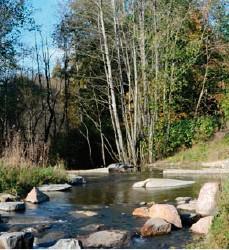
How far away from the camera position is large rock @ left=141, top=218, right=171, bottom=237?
7.89 meters

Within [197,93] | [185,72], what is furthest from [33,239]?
[197,93]

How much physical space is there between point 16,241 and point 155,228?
2.12 m

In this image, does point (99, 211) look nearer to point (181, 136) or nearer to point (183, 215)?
point (183, 215)

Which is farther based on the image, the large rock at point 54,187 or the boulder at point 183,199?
the large rock at point 54,187

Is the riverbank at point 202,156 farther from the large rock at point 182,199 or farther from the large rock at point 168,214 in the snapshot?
the large rock at point 168,214

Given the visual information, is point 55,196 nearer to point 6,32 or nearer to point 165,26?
point 165,26

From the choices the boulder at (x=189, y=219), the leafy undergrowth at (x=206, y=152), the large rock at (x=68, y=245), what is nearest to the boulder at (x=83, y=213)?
the boulder at (x=189, y=219)

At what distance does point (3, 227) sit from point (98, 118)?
18385 millimetres

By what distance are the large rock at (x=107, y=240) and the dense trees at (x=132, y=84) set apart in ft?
36.5

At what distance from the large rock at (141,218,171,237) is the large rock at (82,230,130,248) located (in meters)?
0.37

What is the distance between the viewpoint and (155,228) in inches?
313

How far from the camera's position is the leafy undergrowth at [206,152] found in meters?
20.1

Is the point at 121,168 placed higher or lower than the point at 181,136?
lower

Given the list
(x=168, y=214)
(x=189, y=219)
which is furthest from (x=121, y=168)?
(x=168, y=214)
